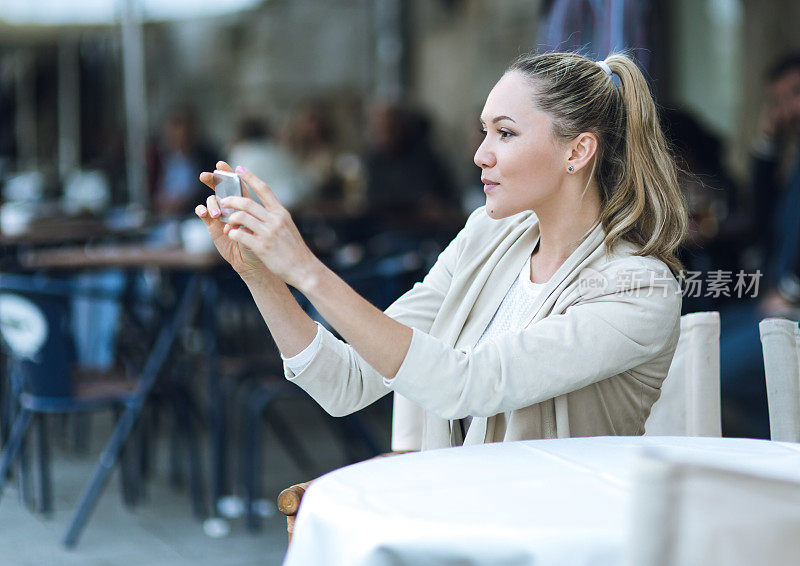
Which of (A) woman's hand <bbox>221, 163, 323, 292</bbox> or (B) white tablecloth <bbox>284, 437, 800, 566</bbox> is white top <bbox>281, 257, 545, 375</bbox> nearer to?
(B) white tablecloth <bbox>284, 437, 800, 566</bbox>

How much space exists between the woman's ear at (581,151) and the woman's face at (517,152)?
17mm

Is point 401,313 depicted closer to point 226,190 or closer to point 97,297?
point 226,190

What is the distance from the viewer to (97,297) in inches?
152

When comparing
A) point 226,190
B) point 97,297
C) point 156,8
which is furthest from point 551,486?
point 156,8

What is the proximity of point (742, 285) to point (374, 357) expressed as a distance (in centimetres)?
130

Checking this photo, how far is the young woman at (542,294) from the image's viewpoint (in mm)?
1537

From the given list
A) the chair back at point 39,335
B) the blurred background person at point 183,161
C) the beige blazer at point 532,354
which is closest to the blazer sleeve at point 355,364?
the beige blazer at point 532,354

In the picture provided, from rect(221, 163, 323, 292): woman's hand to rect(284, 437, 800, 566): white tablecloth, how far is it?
30cm

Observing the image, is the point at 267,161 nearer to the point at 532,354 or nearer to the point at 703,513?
the point at 532,354

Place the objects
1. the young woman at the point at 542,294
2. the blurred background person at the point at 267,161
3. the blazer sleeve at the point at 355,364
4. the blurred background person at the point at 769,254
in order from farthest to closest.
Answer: the blurred background person at the point at 267,161
the blurred background person at the point at 769,254
the blazer sleeve at the point at 355,364
the young woman at the point at 542,294

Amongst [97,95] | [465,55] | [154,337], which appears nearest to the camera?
[154,337]

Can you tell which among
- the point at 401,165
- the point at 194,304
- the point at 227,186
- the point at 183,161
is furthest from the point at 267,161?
the point at 227,186

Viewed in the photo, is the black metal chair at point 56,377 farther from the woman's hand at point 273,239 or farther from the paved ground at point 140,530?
the woman's hand at point 273,239

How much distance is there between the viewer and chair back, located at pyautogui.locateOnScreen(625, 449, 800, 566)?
2.86 feet
